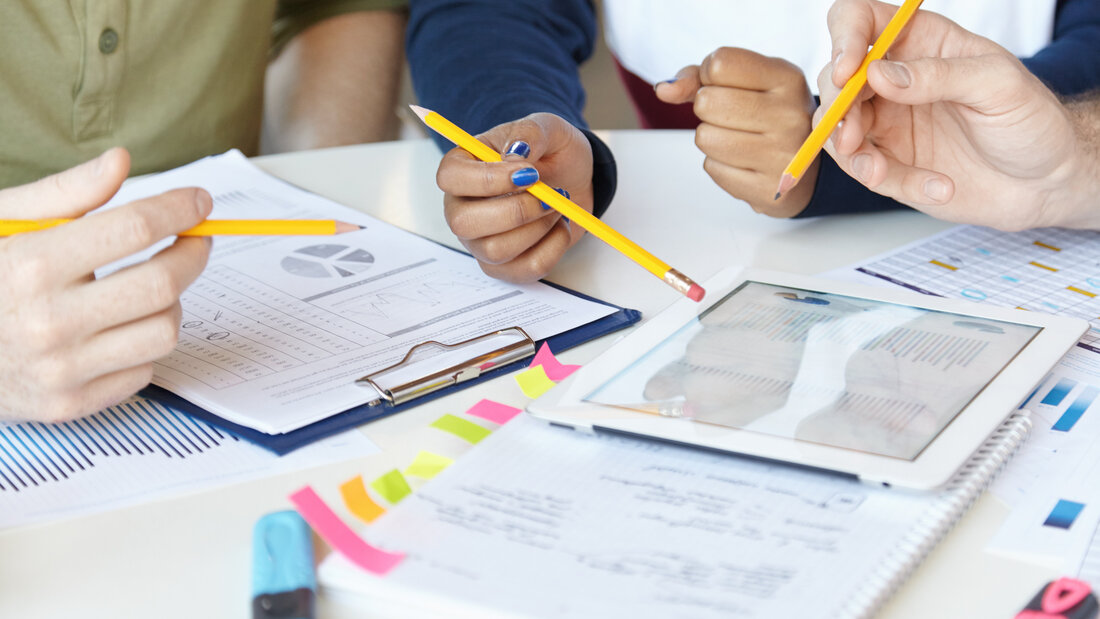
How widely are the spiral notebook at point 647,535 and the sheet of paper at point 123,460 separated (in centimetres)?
11

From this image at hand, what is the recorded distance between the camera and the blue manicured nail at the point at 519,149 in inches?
28.4

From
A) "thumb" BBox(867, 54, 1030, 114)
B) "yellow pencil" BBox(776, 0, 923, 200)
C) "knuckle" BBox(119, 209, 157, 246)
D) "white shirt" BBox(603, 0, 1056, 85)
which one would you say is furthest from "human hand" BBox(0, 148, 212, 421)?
"white shirt" BBox(603, 0, 1056, 85)

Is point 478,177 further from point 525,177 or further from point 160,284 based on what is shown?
point 160,284

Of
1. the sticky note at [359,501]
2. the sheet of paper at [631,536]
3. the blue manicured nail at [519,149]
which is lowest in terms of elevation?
the sticky note at [359,501]

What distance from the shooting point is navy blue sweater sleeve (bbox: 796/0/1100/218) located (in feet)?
2.78

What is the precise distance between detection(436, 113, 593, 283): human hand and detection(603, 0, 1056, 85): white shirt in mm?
590

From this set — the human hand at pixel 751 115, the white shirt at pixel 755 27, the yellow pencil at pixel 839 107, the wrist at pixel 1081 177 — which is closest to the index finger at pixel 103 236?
the yellow pencil at pixel 839 107

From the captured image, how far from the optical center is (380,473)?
513 mm

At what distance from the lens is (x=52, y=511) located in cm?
48

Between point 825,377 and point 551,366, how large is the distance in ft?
0.57

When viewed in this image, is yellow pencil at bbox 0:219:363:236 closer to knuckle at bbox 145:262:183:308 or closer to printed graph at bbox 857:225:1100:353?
knuckle at bbox 145:262:183:308

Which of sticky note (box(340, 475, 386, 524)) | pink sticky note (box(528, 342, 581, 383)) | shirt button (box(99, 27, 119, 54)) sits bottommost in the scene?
sticky note (box(340, 475, 386, 524))

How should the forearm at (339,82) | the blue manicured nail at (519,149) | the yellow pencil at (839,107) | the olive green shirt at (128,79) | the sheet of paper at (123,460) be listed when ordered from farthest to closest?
the forearm at (339,82) < the olive green shirt at (128,79) < the blue manicured nail at (519,149) < the yellow pencil at (839,107) < the sheet of paper at (123,460)

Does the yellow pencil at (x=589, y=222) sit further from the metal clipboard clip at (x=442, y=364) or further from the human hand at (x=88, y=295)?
the human hand at (x=88, y=295)
